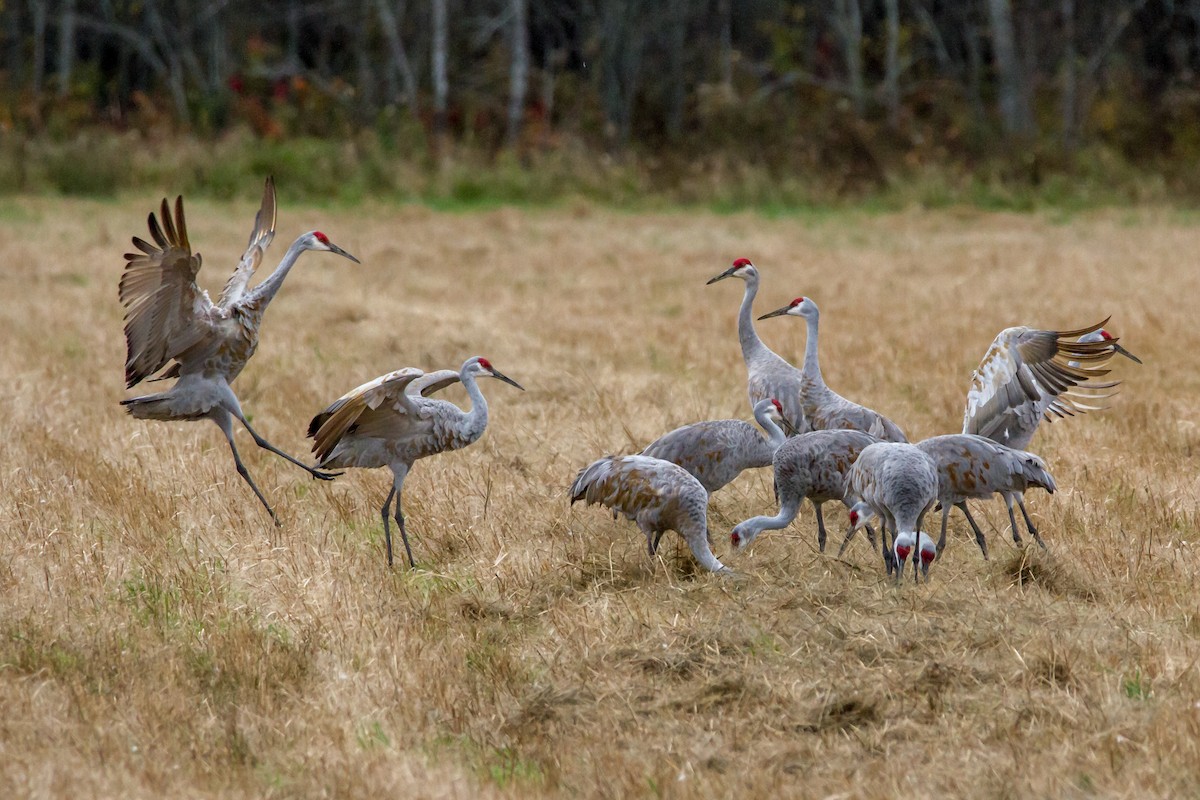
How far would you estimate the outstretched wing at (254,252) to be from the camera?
6.35m

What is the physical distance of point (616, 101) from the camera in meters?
25.2

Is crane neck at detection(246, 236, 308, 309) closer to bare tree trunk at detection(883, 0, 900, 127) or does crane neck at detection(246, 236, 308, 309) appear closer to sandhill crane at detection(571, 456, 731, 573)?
sandhill crane at detection(571, 456, 731, 573)

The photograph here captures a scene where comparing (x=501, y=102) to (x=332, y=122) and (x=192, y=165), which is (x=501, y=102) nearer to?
(x=332, y=122)

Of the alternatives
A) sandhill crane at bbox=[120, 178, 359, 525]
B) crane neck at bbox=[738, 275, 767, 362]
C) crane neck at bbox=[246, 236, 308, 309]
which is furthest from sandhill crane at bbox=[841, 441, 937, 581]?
crane neck at bbox=[246, 236, 308, 309]

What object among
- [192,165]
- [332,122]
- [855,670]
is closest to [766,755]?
[855,670]

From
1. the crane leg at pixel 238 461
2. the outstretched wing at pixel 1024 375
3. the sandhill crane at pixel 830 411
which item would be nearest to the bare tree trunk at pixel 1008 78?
the sandhill crane at pixel 830 411

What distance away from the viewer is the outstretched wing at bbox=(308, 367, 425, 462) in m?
5.56

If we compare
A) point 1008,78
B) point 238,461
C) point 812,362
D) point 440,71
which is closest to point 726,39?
point 1008,78

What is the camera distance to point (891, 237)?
16.3m

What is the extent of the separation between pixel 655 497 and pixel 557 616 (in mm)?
684

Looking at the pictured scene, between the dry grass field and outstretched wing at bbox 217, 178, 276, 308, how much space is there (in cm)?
80

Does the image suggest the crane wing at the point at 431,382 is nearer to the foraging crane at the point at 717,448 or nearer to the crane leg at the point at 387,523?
the crane leg at the point at 387,523

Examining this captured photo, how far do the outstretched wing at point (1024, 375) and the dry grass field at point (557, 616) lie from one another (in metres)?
0.38

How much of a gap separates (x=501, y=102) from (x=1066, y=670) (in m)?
22.4
